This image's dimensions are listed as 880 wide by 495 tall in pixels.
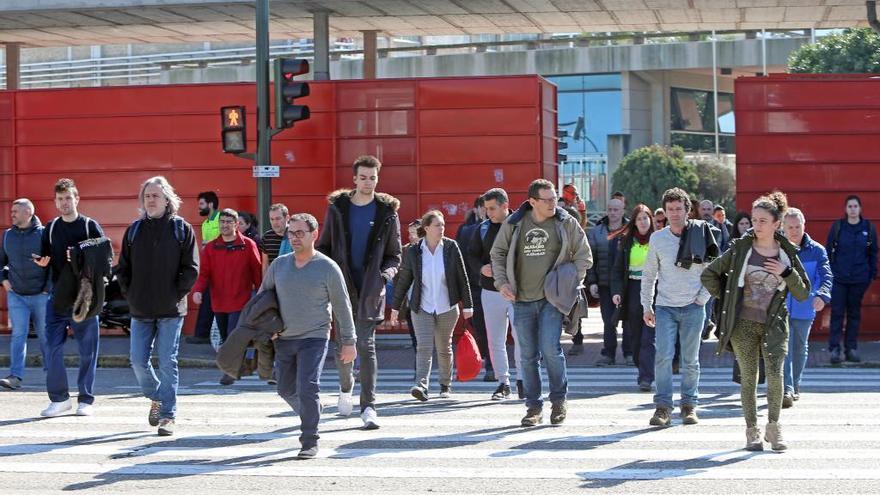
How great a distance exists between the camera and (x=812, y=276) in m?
13.2

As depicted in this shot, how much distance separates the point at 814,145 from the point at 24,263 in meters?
10.2

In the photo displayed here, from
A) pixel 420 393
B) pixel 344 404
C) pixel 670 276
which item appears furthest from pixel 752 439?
pixel 420 393

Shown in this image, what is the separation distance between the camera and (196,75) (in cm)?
5831

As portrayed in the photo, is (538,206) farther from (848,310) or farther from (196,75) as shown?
(196,75)

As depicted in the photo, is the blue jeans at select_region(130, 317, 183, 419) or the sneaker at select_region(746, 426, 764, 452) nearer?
the sneaker at select_region(746, 426, 764, 452)

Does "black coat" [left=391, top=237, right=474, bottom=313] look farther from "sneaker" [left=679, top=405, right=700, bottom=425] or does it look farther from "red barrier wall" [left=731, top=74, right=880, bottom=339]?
"red barrier wall" [left=731, top=74, right=880, bottom=339]

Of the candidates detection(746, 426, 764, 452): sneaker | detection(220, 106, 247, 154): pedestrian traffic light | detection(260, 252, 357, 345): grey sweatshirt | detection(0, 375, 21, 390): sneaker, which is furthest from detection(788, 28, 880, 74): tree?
detection(260, 252, 357, 345): grey sweatshirt

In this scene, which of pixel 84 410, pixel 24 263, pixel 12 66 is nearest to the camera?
pixel 84 410

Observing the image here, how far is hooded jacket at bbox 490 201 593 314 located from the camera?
1123cm

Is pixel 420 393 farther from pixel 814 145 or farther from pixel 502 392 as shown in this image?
pixel 814 145

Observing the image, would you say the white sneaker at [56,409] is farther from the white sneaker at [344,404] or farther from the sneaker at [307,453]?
the sneaker at [307,453]

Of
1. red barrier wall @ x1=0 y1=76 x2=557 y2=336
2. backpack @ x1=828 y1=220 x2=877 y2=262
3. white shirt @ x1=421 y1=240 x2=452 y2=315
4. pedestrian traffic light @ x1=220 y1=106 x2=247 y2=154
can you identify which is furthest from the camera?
red barrier wall @ x1=0 y1=76 x2=557 y2=336

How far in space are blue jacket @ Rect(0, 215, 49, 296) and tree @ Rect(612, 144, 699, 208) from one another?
142ft

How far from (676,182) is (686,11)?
32.5m
